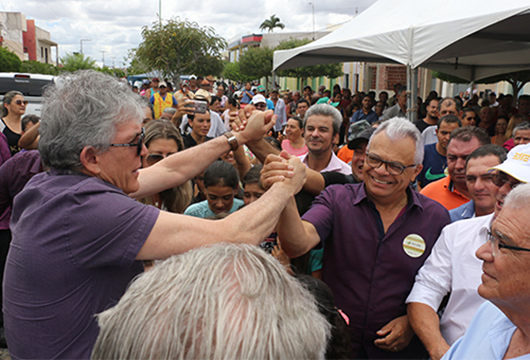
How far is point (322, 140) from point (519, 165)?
6.24 feet

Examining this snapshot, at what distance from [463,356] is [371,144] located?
128 cm

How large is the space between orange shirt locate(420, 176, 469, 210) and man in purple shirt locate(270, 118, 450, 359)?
112 cm

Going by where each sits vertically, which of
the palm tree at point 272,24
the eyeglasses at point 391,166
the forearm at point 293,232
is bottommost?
the forearm at point 293,232

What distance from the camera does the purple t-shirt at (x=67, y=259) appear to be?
4.77ft

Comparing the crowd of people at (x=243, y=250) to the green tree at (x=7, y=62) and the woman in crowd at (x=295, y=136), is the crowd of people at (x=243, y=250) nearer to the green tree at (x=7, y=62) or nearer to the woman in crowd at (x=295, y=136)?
the woman in crowd at (x=295, y=136)

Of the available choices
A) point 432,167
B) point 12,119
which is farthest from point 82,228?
point 12,119

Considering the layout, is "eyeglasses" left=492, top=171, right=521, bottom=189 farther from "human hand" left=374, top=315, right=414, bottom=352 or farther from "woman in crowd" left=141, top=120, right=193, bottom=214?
"woman in crowd" left=141, top=120, right=193, bottom=214

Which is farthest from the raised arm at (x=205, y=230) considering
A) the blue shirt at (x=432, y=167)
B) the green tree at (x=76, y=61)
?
the green tree at (x=76, y=61)

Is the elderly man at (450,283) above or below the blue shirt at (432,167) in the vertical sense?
below

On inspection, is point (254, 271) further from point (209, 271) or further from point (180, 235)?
point (180, 235)

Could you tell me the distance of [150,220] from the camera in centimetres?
151

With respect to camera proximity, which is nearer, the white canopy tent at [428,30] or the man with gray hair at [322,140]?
the man with gray hair at [322,140]

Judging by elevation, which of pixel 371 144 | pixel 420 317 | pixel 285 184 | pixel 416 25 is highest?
pixel 416 25

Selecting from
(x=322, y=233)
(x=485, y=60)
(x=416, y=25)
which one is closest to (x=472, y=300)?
(x=322, y=233)
